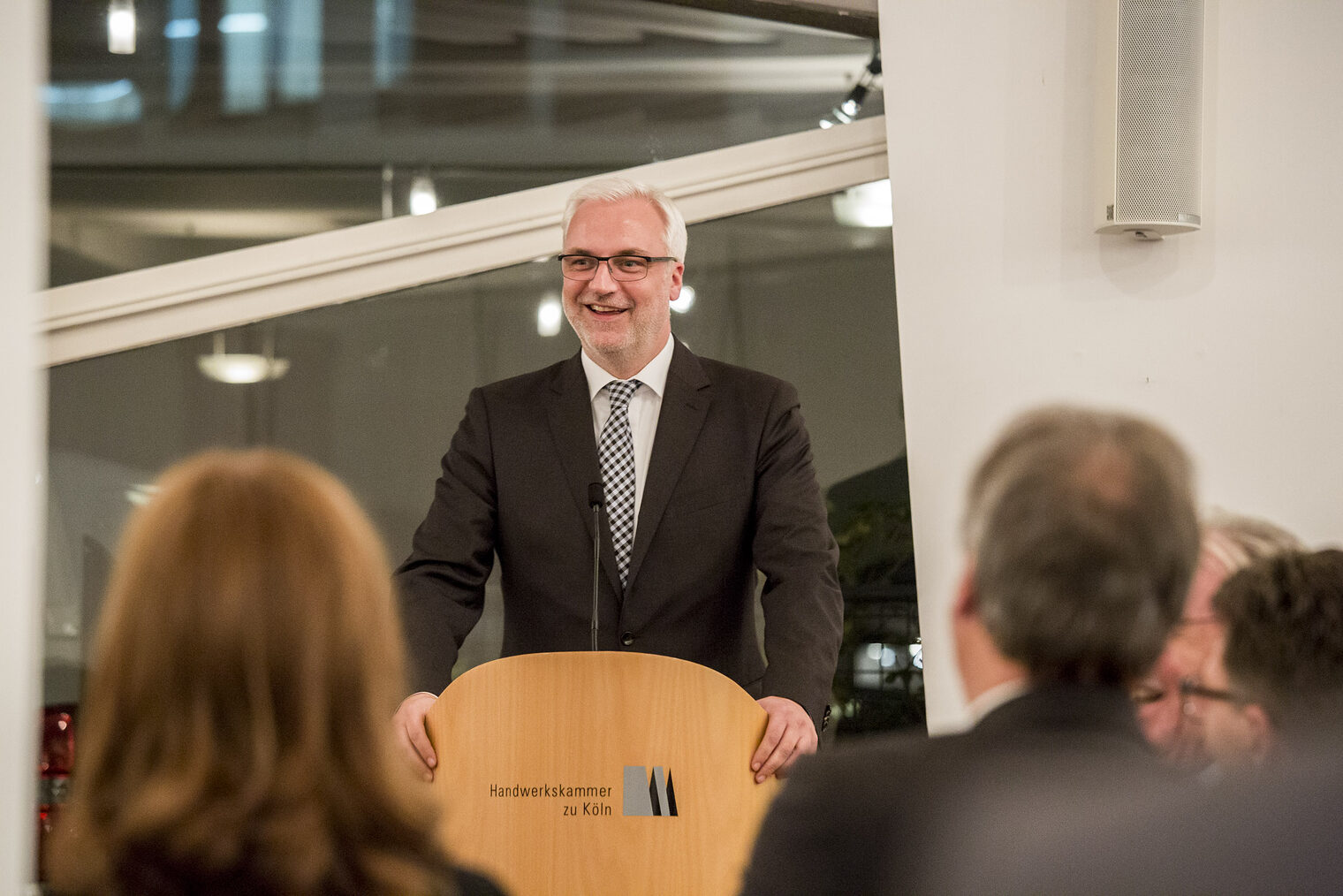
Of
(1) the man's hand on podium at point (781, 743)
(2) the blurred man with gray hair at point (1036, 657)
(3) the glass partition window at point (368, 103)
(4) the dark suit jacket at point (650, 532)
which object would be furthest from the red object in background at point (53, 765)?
(2) the blurred man with gray hair at point (1036, 657)

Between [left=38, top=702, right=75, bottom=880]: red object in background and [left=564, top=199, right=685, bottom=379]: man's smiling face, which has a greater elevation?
[left=564, top=199, right=685, bottom=379]: man's smiling face

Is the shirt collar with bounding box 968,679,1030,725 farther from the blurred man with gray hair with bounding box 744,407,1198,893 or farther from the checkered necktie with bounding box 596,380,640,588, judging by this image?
the checkered necktie with bounding box 596,380,640,588

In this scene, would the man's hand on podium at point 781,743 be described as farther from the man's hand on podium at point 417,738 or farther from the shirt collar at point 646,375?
the shirt collar at point 646,375

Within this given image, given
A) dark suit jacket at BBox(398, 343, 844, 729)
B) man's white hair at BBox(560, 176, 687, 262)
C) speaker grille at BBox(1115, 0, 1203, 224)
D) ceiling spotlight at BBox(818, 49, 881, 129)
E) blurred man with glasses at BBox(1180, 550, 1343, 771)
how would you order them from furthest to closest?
1. ceiling spotlight at BBox(818, 49, 881, 129)
2. speaker grille at BBox(1115, 0, 1203, 224)
3. man's white hair at BBox(560, 176, 687, 262)
4. dark suit jacket at BBox(398, 343, 844, 729)
5. blurred man with glasses at BBox(1180, 550, 1343, 771)

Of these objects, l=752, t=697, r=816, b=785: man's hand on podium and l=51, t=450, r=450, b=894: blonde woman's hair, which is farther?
l=752, t=697, r=816, b=785: man's hand on podium

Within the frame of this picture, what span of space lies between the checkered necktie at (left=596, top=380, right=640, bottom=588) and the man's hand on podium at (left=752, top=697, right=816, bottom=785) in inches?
30.8

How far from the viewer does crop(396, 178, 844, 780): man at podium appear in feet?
9.84

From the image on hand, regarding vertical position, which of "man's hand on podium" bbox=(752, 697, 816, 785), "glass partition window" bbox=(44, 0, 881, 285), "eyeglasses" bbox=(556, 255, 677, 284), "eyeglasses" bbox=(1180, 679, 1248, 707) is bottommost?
"man's hand on podium" bbox=(752, 697, 816, 785)


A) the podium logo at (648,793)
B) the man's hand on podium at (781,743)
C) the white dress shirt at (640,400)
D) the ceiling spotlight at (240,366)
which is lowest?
the podium logo at (648,793)

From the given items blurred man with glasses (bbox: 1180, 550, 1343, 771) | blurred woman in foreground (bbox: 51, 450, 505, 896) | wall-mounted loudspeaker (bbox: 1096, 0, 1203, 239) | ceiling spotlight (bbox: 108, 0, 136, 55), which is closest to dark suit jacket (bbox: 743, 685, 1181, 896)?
blurred woman in foreground (bbox: 51, 450, 505, 896)

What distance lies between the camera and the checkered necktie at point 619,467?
10.2ft

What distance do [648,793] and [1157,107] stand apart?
112 inches

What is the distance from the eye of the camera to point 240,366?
424cm

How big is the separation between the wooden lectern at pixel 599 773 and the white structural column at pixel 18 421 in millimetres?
1461
